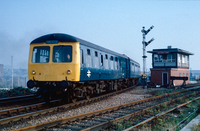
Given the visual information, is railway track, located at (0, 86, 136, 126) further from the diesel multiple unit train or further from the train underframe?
the diesel multiple unit train

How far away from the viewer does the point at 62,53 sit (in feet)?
33.0

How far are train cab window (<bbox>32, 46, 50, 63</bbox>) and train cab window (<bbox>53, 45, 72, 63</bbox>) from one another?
390 mm

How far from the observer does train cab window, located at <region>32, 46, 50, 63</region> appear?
1016 cm

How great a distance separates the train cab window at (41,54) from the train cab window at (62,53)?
1.28 feet

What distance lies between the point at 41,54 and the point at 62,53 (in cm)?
105

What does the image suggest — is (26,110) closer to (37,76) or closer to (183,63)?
(37,76)

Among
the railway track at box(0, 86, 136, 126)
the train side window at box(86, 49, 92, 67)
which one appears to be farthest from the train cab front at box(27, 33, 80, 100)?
the train side window at box(86, 49, 92, 67)

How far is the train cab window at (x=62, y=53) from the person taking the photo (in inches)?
391

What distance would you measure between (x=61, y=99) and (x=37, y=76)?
6.46ft

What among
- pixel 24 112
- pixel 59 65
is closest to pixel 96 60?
pixel 59 65

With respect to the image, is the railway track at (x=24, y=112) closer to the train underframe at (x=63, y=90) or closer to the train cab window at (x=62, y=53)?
the train underframe at (x=63, y=90)

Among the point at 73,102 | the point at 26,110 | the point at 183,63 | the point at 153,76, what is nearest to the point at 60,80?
the point at 73,102

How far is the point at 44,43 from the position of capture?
10242 millimetres

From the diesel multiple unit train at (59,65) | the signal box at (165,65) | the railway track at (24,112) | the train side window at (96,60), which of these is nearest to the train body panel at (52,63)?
the diesel multiple unit train at (59,65)
